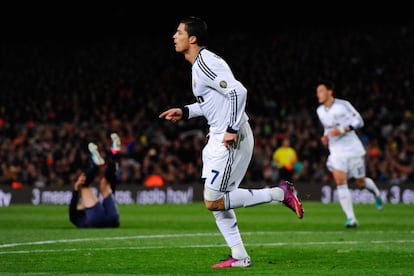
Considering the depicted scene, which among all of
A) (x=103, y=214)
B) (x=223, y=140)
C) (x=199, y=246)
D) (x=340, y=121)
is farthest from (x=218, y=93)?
(x=340, y=121)

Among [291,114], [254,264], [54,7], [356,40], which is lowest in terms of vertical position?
[254,264]

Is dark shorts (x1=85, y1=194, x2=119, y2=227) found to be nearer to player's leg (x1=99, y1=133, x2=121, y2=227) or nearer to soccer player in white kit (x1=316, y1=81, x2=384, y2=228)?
player's leg (x1=99, y1=133, x2=121, y2=227)

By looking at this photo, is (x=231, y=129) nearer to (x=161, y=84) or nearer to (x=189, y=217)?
(x=189, y=217)

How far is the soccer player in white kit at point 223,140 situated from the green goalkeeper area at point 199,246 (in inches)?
23.3

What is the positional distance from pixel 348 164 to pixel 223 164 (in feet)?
27.3

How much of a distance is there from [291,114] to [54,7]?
49.0ft

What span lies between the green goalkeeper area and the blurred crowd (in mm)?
8922

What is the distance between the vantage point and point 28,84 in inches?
1366

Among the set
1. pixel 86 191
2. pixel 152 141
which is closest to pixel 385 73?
pixel 152 141

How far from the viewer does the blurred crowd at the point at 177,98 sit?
28.1 m

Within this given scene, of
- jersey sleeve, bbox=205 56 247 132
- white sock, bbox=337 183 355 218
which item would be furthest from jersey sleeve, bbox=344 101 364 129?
jersey sleeve, bbox=205 56 247 132

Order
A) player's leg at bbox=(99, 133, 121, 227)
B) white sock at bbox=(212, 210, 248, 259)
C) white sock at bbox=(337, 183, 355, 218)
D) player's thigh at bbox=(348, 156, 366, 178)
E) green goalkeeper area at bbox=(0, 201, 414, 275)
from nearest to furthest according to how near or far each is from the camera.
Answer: green goalkeeper area at bbox=(0, 201, 414, 275) → white sock at bbox=(212, 210, 248, 259) → player's leg at bbox=(99, 133, 121, 227) → white sock at bbox=(337, 183, 355, 218) → player's thigh at bbox=(348, 156, 366, 178)

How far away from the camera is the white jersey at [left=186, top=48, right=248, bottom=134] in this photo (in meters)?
8.97

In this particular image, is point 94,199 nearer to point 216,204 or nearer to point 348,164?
point 348,164
